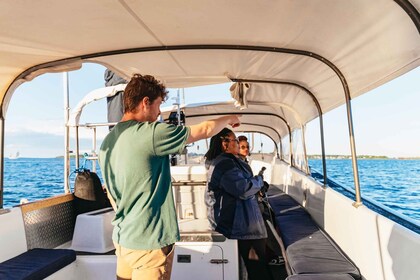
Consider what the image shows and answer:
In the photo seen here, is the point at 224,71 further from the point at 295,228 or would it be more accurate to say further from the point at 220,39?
the point at 295,228

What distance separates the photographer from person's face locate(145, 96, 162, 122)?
1.82 metres

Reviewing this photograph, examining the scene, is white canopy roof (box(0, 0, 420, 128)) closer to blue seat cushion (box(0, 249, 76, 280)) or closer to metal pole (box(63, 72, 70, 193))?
blue seat cushion (box(0, 249, 76, 280))

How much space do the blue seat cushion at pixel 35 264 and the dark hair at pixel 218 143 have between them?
1.45m

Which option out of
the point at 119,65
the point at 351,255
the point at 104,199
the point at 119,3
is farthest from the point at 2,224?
the point at 351,255

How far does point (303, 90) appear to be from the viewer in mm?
3881

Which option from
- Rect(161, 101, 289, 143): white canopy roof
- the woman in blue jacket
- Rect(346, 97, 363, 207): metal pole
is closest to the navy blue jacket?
the woman in blue jacket

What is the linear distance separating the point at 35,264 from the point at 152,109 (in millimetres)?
1697

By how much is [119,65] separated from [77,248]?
1.81m

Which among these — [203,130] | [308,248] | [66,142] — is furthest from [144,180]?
[66,142]

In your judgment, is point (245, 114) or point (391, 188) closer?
point (245, 114)

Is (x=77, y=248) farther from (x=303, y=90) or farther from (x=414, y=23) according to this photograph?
(x=414, y=23)

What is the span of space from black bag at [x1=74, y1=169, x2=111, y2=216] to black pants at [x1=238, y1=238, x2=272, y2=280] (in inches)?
71.1

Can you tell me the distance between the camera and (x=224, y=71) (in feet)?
11.4

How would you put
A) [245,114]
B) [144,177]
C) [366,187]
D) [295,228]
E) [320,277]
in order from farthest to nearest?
1. [366,187]
2. [245,114]
3. [295,228]
4. [320,277]
5. [144,177]
